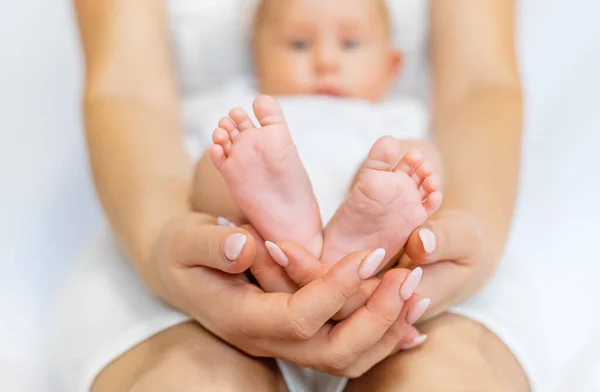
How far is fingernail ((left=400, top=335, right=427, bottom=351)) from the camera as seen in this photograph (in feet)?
2.27

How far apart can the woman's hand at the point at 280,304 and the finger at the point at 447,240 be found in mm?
34

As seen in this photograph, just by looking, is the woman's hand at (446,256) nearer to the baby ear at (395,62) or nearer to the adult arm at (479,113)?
the adult arm at (479,113)

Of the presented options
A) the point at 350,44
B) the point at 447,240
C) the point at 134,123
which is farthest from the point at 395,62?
the point at 447,240

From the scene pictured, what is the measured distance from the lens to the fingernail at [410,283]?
Result: 60 cm

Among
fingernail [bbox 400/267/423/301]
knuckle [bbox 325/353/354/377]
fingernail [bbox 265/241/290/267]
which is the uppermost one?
fingernail [bbox 265/241/290/267]

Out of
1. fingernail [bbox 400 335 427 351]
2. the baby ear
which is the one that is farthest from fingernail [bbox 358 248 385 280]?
the baby ear

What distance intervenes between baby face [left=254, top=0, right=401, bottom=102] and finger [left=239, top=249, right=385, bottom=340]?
442 millimetres

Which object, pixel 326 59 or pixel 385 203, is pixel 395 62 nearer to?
pixel 326 59

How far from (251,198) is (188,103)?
1.46ft

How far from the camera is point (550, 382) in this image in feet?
2.62

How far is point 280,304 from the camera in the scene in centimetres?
62

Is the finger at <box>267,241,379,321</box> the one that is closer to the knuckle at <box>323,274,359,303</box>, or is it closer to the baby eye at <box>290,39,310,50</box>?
the knuckle at <box>323,274,359,303</box>

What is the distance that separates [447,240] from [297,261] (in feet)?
0.41

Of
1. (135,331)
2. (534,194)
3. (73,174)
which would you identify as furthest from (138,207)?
(534,194)
